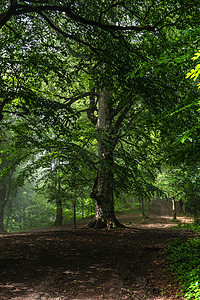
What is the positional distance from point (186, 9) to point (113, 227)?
784cm

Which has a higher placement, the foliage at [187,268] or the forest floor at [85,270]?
the foliage at [187,268]

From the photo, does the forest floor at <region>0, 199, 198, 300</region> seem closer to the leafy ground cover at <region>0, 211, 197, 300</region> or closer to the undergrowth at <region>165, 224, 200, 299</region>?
the leafy ground cover at <region>0, 211, 197, 300</region>

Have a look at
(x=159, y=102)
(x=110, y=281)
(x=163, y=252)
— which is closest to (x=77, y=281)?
(x=110, y=281)

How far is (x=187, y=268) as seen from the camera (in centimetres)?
418

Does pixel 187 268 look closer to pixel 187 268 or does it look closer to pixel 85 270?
pixel 187 268

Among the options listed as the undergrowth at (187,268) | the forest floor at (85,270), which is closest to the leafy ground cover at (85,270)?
the forest floor at (85,270)

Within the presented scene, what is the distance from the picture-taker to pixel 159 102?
5449 millimetres

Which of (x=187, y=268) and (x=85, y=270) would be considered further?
(x=85, y=270)

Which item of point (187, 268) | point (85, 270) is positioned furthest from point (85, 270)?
point (187, 268)

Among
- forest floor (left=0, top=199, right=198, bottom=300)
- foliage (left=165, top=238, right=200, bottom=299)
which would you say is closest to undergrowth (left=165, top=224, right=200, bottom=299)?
foliage (left=165, top=238, right=200, bottom=299)

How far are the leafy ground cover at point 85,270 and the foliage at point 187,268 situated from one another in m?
0.19

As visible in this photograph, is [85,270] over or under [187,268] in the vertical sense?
under

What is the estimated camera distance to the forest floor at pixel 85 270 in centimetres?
386

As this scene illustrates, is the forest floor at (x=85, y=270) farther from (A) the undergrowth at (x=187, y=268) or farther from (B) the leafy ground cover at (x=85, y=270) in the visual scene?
(A) the undergrowth at (x=187, y=268)
